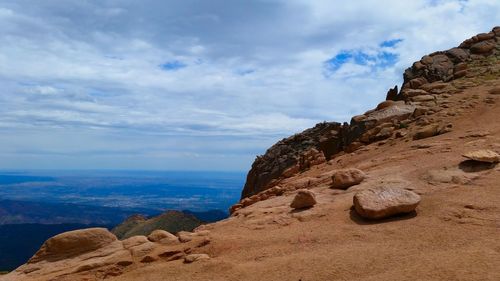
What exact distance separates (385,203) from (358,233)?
4.23ft

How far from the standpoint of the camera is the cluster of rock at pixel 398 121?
2195cm

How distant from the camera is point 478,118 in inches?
770

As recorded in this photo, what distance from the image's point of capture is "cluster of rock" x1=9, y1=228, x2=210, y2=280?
11633 millimetres

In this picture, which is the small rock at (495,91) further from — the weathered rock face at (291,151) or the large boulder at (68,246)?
the large boulder at (68,246)

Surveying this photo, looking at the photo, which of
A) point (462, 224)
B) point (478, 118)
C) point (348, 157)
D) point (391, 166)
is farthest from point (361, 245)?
point (478, 118)

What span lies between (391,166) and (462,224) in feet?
18.4

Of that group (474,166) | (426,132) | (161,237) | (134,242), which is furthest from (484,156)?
(134,242)

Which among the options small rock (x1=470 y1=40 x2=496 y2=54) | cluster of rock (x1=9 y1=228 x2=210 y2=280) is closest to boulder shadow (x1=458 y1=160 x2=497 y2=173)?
cluster of rock (x1=9 y1=228 x2=210 y2=280)

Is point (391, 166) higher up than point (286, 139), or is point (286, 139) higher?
point (286, 139)

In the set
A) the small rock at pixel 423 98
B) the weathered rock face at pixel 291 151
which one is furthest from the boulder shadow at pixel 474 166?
the weathered rock face at pixel 291 151

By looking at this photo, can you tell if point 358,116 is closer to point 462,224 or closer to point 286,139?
point 286,139

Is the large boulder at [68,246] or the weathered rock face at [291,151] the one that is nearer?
the large boulder at [68,246]

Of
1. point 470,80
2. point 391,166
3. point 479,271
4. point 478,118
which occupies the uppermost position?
point 470,80

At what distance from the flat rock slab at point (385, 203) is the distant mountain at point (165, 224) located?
1970cm
